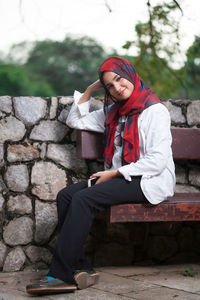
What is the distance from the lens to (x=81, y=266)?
3.14 m

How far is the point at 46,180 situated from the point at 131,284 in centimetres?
117

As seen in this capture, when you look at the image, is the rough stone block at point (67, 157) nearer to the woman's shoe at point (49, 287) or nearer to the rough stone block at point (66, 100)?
the rough stone block at point (66, 100)

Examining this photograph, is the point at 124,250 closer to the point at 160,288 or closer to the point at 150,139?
the point at 160,288

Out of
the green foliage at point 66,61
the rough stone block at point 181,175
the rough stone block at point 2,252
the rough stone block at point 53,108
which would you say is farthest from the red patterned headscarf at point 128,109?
the green foliage at point 66,61

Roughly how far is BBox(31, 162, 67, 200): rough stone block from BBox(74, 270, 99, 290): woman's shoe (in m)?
0.90

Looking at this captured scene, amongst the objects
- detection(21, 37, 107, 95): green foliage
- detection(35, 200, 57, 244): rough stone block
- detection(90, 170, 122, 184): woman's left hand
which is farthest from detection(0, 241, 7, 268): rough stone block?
detection(21, 37, 107, 95): green foliage

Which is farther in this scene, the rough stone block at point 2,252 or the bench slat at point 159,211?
the rough stone block at point 2,252

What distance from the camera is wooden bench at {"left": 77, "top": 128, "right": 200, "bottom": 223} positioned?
123 inches

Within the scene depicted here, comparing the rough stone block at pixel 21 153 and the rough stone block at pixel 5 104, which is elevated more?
the rough stone block at pixel 5 104

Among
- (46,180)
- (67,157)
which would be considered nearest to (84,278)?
(46,180)

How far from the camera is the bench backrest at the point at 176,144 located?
3695 mm

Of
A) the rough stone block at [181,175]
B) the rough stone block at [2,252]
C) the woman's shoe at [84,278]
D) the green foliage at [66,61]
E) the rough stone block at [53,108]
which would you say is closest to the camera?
the woman's shoe at [84,278]

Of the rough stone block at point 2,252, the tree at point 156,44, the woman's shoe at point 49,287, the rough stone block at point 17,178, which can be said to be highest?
the tree at point 156,44

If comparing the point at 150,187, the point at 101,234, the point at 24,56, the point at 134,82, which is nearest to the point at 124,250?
the point at 101,234
